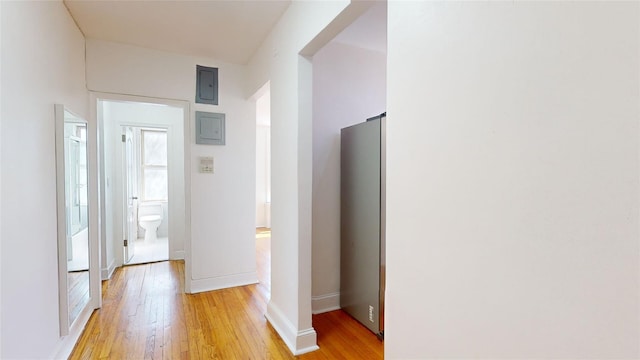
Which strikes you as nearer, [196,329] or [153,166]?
[196,329]

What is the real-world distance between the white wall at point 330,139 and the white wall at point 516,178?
1.53 metres

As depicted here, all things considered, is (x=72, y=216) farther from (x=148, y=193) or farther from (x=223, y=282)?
(x=148, y=193)

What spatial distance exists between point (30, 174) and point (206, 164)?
5.37 ft

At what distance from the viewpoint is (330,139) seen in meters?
2.78

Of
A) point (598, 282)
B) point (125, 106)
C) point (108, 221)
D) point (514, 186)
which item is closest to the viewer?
point (598, 282)

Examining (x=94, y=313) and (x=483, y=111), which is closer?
(x=483, y=111)

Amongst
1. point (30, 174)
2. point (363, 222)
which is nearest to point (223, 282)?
point (363, 222)

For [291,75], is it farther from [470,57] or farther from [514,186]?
[514,186]

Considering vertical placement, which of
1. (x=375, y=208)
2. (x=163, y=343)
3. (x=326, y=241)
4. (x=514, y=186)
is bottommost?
(x=163, y=343)

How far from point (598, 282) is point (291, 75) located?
6.55 feet

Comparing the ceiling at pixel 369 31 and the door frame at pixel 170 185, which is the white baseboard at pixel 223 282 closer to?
the door frame at pixel 170 185

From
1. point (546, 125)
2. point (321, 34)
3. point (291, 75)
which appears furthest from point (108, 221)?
point (546, 125)

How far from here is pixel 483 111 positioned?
89 cm

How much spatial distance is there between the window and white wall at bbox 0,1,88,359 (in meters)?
3.65
